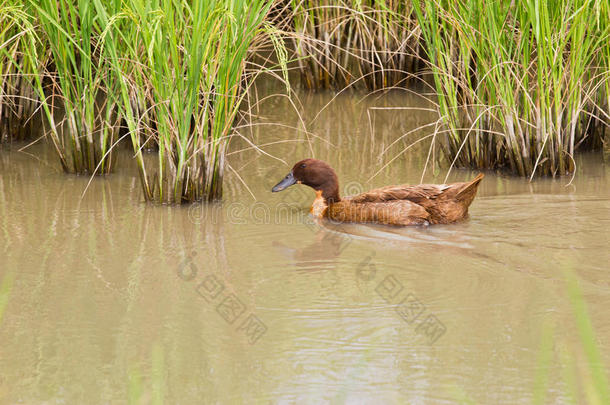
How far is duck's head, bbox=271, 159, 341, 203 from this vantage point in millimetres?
6281

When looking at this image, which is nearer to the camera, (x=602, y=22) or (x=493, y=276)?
(x=493, y=276)

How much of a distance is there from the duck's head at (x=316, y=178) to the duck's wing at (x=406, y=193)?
0.98ft

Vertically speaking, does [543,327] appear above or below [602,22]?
below

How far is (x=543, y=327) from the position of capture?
13.9 feet

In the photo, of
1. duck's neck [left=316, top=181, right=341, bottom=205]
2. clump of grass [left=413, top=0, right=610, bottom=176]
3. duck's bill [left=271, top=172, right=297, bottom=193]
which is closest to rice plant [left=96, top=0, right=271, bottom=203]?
duck's bill [left=271, top=172, right=297, bottom=193]

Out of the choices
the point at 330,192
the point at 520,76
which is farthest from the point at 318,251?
the point at 520,76

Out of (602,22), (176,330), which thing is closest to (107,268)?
(176,330)

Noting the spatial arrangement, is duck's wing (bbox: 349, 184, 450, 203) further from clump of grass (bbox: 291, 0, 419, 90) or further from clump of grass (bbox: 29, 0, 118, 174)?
clump of grass (bbox: 291, 0, 419, 90)

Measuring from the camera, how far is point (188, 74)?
570 centimetres

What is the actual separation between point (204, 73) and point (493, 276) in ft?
7.46

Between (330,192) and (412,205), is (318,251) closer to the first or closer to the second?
(412,205)

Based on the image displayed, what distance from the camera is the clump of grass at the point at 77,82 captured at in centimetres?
616

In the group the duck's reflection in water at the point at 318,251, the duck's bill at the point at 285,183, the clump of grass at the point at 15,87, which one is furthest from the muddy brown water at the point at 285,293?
the clump of grass at the point at 15,87

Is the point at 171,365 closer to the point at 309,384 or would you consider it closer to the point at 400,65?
the point at 309,384
